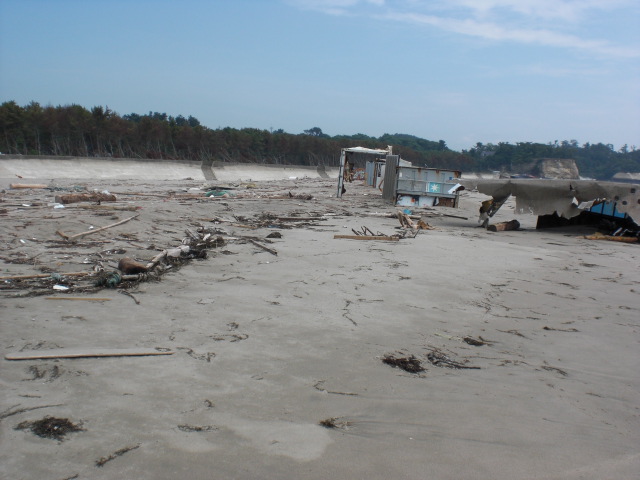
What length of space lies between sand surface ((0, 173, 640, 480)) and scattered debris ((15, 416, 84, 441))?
0.16ft

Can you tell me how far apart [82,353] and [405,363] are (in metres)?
2.88

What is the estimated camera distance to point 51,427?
3.55 metres

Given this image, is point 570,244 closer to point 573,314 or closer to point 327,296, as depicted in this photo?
point 573,314

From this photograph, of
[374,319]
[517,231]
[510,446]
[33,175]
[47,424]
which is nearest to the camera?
[47,424]

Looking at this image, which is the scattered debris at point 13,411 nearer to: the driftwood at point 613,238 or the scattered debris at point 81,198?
the scattered debris at point 81,198

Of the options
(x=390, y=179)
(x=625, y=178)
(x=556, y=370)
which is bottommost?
(x=556, y=370)

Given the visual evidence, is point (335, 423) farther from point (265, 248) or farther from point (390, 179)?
point (390, 179)

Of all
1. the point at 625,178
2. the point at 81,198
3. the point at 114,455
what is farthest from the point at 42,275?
the point at 625,178

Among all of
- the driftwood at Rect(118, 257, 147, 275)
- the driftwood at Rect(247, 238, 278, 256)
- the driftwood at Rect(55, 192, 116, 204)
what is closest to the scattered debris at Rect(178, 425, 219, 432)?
the driftwood at Rect(118, 257, 147, 275)

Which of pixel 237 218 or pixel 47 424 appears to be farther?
pixel 237 218

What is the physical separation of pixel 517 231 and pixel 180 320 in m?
14.3

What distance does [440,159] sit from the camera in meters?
95.4

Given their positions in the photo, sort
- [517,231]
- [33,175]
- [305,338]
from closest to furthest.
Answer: [305,338] < [517,231] < [33,175]

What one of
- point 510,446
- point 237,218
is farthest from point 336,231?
point 510,446
